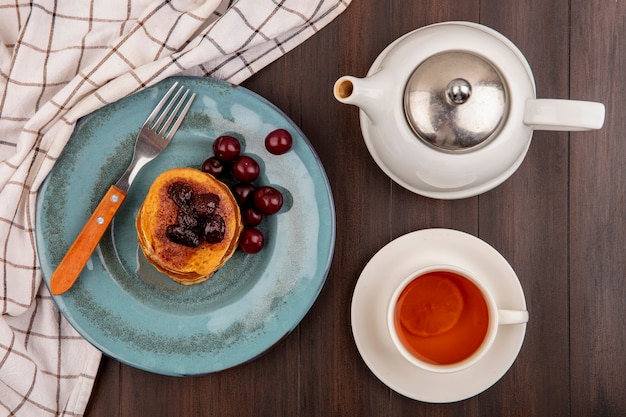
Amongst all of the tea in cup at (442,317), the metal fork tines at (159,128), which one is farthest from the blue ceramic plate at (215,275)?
the tea in cup at (442,317)

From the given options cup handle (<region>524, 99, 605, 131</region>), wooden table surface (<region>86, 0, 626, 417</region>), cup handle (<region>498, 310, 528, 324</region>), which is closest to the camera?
cup handle (<region>524, 99, 605, 131</region>)

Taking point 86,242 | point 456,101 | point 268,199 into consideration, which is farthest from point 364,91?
point 86,242

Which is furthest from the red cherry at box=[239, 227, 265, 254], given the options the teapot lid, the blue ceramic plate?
the teapot lid

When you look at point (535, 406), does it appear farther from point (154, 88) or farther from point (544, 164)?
point (154, 88)

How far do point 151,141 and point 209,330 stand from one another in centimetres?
26

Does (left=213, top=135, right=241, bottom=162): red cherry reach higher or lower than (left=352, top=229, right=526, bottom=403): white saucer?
higher

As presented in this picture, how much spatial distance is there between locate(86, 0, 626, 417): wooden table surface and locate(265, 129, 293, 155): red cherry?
76 mm

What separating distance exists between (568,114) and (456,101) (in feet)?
Answer: 0.38

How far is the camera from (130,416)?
96 centimetres

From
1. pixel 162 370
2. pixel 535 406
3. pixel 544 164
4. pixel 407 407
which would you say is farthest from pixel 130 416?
pixel 544 164

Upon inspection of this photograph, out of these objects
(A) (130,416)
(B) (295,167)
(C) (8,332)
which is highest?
(B) (295,167)

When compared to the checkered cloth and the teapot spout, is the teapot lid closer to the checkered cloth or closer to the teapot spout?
the teapot spout

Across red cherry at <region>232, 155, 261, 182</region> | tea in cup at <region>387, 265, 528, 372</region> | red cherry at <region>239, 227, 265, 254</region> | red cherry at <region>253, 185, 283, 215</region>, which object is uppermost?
red cherry at <region>232, 155, 261, 182</region>

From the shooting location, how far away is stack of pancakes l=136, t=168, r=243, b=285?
2.75 feet
